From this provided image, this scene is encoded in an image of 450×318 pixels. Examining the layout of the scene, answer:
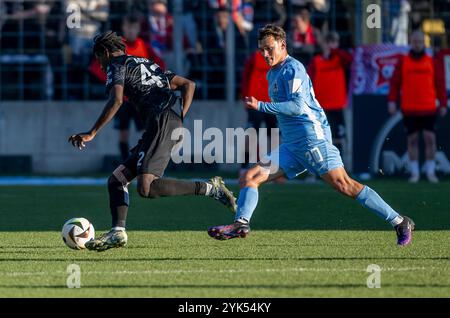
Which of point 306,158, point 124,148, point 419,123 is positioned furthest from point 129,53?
point 306,158

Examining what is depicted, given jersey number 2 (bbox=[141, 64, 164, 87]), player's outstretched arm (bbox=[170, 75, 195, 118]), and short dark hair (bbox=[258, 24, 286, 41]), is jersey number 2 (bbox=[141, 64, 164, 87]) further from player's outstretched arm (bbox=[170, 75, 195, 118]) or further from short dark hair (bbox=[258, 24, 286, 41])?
short dark hair (bbox=[258, 24, 286, 41])

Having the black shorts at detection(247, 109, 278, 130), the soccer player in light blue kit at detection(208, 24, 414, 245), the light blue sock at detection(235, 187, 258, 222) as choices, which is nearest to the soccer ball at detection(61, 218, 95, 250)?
the soccer player in light blue kit at detection(208, 24, 414, 245)

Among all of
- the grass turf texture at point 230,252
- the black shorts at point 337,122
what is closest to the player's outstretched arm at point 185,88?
the grass turf texture at point 230,252

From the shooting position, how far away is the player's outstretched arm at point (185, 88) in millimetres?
10812

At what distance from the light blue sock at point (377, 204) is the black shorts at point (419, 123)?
8705 millimetres

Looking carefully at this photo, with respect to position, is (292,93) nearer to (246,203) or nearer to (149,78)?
(246,203)

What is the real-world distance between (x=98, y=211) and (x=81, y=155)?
727cm

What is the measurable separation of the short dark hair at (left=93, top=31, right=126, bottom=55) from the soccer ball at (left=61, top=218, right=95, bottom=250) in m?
1.45

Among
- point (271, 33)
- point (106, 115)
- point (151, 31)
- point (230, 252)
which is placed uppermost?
point (151, 31)

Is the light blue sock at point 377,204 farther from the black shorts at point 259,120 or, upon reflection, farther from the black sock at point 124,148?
the black sock at point 124,148

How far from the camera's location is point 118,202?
10.6 m

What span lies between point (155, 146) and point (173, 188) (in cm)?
45
